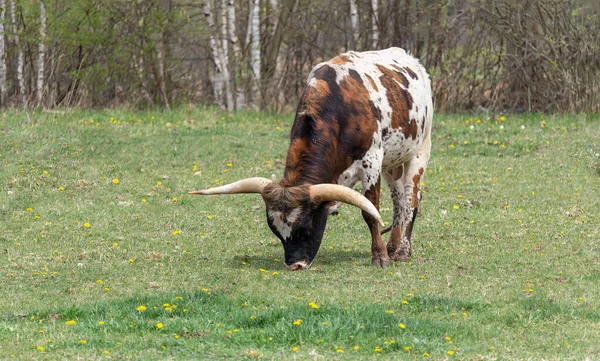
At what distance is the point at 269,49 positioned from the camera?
75.7 ft

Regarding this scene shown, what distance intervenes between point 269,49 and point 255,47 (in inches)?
36.9

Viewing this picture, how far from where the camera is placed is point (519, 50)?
844 inches

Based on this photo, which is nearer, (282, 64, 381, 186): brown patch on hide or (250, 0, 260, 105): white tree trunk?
(282, 64, 381, 186): brown patch on hide

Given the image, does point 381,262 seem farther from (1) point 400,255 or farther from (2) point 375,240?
(1) point 400,255

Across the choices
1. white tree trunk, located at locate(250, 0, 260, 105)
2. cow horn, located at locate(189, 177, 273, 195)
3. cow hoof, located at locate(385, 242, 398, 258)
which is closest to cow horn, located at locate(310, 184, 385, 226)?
cow horn, located at locate(189, 177, 273, 195)

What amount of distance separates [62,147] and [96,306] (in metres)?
8.87

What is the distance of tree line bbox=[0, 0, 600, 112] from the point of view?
20.7 metres

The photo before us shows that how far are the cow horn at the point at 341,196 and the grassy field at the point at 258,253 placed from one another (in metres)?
0.70

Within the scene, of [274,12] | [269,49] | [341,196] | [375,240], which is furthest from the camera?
[269,49]

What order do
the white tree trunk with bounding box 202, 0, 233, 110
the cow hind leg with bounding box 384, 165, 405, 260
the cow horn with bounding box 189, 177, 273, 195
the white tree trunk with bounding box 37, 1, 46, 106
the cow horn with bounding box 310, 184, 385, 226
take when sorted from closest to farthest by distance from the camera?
the cow horn with bounding box 310, 184, 385, 226 < the cow horn with bounding box 189, 177, 273, 195 < the cow hind leg with bounding box 384, 165, 405, 260 < the white tree trunk with bounding box 37, 1, 46, 106 < the white tree trunk with bounding box 202, 0, 233, 110

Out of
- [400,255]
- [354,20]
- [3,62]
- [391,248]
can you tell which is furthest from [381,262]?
[354,20]

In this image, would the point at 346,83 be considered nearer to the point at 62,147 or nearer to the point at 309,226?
the point at 309,226

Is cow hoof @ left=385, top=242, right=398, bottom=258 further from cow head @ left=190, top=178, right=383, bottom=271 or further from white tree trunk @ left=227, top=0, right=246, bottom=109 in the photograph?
white tree trunk @ left=227, top=0, right=246, bottom=109

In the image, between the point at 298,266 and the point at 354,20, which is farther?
the point at 354,20
